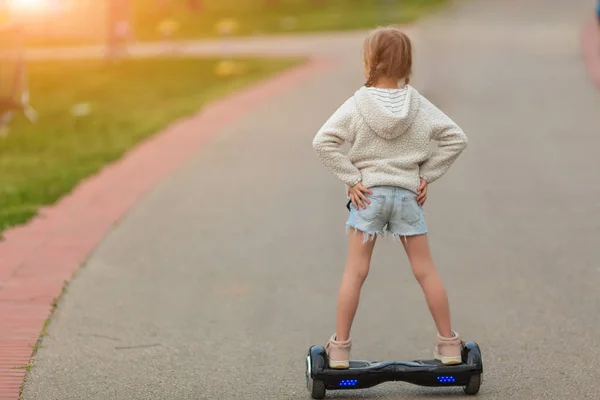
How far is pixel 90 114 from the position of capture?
15797 millimetres

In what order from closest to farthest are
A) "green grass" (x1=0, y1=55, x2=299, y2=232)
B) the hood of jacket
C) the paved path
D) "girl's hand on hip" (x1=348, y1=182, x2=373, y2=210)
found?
the hood of jacket → "girl's hand on hip" (x1=348, y1=182, x2=373, y2=210) → the paved path → "green grass" (x1=0, y1=55, x2=299, y2=232)

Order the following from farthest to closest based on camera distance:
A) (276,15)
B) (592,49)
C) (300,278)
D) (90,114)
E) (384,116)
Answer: (276,15)
(592,49)
(90,114)
(300,278)
(384,116)

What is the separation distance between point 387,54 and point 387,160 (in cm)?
41

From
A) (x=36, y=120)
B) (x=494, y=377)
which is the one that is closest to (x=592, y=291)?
(x=494, y=377)

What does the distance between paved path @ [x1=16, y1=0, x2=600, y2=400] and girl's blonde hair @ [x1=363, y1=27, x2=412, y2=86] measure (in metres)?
1.30

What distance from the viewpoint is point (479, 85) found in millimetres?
17219

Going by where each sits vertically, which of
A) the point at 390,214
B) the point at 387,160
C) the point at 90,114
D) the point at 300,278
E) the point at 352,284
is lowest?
the point at 90,114

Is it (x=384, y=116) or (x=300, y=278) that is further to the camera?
(x=300, y=278)

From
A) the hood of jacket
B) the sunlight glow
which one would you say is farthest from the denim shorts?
the sunlight glow

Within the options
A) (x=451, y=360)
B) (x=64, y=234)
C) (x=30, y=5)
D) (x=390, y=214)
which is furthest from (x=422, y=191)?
(x=30, y=5)

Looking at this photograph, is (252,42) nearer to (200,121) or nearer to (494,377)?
(200,121)

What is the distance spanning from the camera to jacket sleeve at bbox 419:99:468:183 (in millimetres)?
4984

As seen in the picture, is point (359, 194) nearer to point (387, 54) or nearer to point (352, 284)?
point (352, 284)

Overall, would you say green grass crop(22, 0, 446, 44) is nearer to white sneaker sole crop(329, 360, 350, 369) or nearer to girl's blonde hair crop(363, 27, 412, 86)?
girl's blonde hair crop(363, 27, 412, 86)
